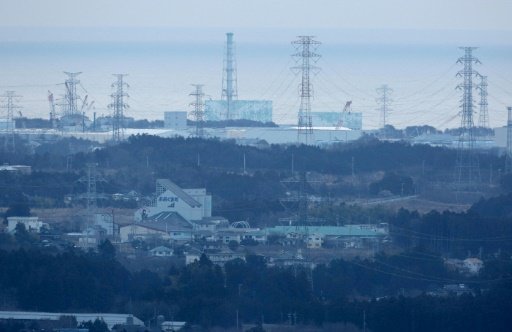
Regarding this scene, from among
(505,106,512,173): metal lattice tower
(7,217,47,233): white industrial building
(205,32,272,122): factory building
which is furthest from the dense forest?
(205,32,272,122): factory building

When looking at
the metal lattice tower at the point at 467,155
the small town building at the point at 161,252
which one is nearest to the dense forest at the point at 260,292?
the small town building at the point at 161,252

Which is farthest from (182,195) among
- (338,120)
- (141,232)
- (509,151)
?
(338,120)

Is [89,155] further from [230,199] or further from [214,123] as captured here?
[214,123]

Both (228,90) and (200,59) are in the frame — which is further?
(200,59)

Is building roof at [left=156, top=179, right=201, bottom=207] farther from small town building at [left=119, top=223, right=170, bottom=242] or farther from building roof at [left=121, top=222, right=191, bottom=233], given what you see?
small town building at [left=119, top=223, right=170, bottom=242]

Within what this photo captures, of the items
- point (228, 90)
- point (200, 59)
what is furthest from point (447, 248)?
point (200, 59)
